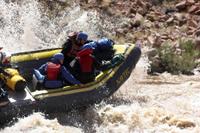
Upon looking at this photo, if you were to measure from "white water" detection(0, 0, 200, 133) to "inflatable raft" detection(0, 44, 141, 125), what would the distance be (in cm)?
18

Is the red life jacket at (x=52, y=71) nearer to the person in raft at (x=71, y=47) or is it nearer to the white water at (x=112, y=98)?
the white water at (x=112, y=98)

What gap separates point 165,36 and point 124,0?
7.41ft

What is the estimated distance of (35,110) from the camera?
8688 millimetres

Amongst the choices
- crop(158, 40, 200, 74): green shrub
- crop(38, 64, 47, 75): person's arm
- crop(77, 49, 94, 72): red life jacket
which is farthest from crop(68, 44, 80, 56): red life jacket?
crop(158, 40, 200, 74): green shrub

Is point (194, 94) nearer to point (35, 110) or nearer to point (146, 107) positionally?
point (146, 107)

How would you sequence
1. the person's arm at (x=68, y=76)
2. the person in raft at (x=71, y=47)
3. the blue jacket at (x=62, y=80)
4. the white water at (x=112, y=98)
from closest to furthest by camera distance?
1. the white water at (x=112, y=98)
2. the blue jacket at (x=62, y=80)
3. the person's arm at (x=68, y=76)
4. the person in raft at (x=71, y=47)

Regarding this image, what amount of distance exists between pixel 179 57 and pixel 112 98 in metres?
3.13

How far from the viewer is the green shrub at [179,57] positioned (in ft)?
40.4

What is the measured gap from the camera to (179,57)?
42.4ft

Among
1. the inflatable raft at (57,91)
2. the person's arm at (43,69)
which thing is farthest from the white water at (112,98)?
the person's arm at (43,69)

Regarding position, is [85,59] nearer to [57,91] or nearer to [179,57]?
[57,91]

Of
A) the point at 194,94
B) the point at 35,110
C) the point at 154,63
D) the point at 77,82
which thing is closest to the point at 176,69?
the point at 154,63

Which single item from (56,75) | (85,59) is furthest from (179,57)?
(56,75)

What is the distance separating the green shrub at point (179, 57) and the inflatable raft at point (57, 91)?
Answer: 2152mm
